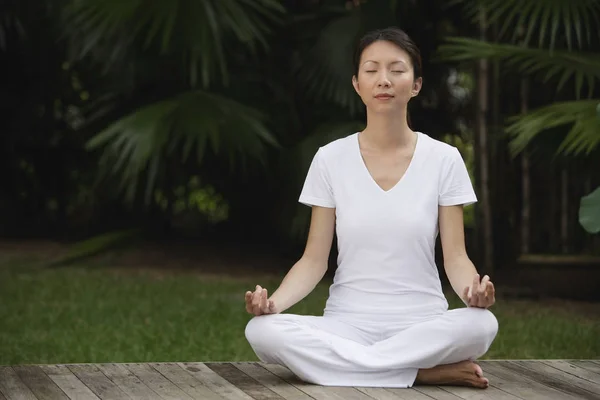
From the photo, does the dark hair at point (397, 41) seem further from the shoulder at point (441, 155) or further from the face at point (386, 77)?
the shoulder at point (441, 155)

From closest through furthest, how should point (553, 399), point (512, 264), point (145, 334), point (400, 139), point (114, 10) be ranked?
point (553, 399)
point (400, 139)
point (145, 334)
point (114, 10)
point (512, 264)

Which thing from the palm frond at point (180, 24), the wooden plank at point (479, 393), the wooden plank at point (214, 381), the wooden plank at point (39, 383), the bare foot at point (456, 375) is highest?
the palm frond at point (180, 24)

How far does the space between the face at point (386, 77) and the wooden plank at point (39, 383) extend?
1.18 metres

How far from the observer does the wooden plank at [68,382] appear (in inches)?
131

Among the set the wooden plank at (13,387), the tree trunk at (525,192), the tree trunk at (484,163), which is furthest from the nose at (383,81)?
the tree trunk at (525,192)

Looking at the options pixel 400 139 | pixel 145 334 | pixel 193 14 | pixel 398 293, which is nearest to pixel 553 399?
pixel 398 293

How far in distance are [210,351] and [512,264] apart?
300cm

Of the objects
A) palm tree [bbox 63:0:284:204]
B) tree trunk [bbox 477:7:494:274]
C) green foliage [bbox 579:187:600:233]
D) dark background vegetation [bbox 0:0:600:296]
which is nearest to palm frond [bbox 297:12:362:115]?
dark background vegetation [bbox 0:0:600:296]

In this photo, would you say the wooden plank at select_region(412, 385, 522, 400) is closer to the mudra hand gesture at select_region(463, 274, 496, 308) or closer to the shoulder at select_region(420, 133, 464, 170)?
the mudra hand gesture at select_region(463, 274, 496, 308)

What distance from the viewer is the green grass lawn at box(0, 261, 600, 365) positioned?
5059mm

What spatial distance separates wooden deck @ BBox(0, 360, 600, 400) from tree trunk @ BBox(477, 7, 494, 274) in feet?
11.0

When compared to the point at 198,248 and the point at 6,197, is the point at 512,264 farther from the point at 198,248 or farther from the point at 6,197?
the point at 6,197

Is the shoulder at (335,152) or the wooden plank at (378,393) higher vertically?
the shoulder at (335,152)

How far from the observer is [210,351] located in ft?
16.6
